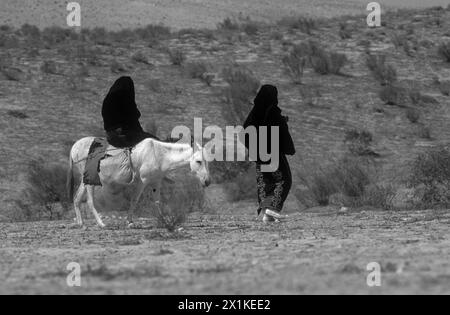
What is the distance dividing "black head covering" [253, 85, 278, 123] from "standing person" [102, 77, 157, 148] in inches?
70.6

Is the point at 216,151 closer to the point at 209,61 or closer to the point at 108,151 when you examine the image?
the point at 108,151

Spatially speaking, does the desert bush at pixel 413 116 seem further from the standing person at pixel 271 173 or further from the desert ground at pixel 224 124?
the standing person at pixel 271 173

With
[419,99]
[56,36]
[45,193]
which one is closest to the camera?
[45,193]

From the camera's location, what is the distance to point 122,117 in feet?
57.6

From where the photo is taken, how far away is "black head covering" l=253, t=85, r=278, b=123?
1761 centimetres

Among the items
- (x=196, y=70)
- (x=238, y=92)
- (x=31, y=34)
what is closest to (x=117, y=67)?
(x=196, y=70)

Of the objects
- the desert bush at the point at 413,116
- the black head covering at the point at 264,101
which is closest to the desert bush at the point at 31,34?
the desert bush at the point at 413,116

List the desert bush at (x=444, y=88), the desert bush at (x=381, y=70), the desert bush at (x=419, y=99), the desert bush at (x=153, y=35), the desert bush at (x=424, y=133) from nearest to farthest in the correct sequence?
the desert bush at (x=424, y=133) < the desert bush at (x=419, y=99) < the desert bush at (x=444, y=88) < the desert bush at (x=381, y=70) < the desert bush at (x=153, y=35)

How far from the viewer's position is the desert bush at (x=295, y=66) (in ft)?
114

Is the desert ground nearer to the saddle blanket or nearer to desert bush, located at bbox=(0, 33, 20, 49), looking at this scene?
desert bush, located at bbox=(0, 33, 20, 49)

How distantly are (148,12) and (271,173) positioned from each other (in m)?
70.0

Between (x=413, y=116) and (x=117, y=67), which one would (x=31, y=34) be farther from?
(x=413, y=116)

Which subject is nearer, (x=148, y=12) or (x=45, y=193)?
(x=45, y=193)

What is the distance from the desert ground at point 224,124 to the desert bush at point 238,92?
0.29 meters
